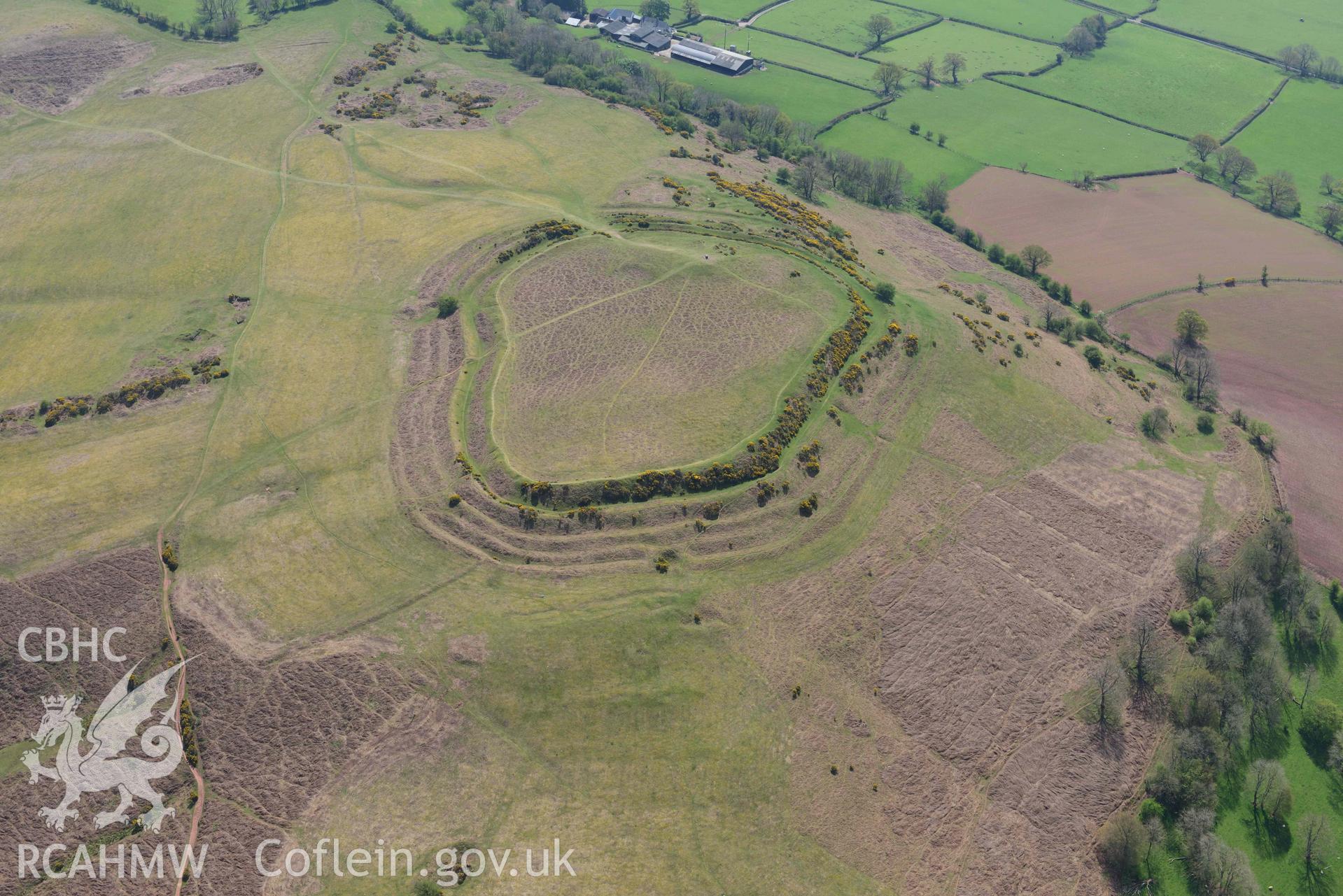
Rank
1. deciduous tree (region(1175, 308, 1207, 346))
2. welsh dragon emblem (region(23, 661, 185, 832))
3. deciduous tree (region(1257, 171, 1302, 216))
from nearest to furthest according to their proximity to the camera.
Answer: welsh dragon emblem (region(23, 661, 185, 832)) → deciduous tree (region(1175, 308, 1207, 346)) → deciduous tree (region(1257, 171, 1302, 216))

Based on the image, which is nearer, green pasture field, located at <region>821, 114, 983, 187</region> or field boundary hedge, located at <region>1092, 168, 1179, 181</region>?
field boundary hedge, located at <region>1092, 168, 1179, 181</region>

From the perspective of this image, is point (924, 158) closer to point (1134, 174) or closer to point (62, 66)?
point (1134, 174)

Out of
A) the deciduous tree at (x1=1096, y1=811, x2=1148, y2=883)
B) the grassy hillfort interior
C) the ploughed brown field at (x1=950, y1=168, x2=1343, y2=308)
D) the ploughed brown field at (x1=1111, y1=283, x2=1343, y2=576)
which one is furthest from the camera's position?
the ploughed brown field at (x1=950, y1=168, x2=1343, y2=308)

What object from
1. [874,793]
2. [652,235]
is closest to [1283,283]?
[652,235]

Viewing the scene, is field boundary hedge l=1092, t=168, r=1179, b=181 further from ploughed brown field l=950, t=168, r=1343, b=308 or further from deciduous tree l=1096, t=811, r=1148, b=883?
deciduous tree l=1096, t=811, r=1148, b=883

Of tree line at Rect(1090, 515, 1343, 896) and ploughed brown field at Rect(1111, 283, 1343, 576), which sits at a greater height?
ploughed brown field at Rect(1111, 283, 1343, 576)

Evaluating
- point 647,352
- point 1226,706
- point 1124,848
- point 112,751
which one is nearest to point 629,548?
point 647,352

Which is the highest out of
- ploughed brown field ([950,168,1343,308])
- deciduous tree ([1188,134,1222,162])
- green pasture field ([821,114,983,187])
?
deciduous tree ([1188,134,1222,162])

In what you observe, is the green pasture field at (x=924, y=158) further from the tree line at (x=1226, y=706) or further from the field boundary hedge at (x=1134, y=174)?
the tree line at (x=1226, y=706)

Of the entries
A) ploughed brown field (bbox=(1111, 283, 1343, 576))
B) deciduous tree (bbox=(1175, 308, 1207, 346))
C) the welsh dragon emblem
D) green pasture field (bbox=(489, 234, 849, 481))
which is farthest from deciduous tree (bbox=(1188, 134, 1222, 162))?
the welsh dragon emblem
